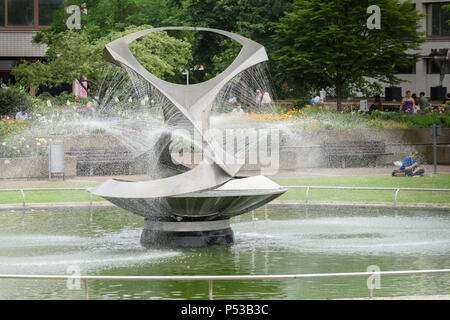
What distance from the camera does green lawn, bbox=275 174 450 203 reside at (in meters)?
23.0

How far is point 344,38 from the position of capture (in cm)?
4181

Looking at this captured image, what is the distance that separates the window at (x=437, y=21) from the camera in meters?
71.0

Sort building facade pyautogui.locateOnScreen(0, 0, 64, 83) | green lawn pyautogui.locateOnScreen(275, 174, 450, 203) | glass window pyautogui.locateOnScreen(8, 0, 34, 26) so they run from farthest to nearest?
glass window pyautogui.locateOnScreen(8, 0, 34, 26), building facade pyautogui.locateOnScreen(0, 0, 64, 83), green lawn pyautogui.locateOnScreen(275, 174, 450, 203)

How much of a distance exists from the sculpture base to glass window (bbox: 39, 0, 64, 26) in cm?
4993

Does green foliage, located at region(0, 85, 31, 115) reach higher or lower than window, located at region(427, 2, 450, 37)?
lower

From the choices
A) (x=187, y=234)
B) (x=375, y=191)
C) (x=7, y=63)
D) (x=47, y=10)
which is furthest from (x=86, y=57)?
(x=187, y=234)

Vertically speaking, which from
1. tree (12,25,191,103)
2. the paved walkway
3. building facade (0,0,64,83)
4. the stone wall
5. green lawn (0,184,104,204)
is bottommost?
green lawn (0,184,104,204)

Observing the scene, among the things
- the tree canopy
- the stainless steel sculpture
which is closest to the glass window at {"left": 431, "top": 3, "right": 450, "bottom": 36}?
→ the tree canopy

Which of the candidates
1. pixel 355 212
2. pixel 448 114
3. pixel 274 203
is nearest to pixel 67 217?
pixel 274 203

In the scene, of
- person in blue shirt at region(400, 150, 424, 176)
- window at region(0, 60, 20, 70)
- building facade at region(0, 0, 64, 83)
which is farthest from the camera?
window at region(0, 60, 20, 70)

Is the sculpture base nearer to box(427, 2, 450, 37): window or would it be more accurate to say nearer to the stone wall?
the stone wall

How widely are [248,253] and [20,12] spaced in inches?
2051

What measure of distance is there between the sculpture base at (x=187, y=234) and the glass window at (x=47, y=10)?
49928mm
